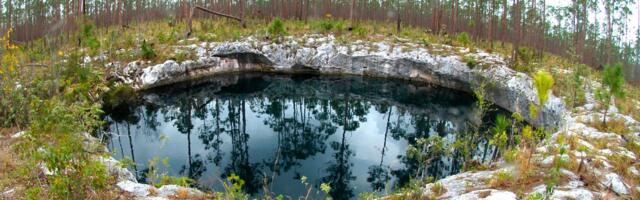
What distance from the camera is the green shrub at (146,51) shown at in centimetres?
1891

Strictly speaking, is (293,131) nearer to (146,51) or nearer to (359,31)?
(146,51)

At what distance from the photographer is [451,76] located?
779 inches

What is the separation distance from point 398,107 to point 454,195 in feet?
34.6

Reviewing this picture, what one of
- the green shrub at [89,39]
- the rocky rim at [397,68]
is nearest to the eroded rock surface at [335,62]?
the rocky rim at [397,68]

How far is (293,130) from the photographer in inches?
536

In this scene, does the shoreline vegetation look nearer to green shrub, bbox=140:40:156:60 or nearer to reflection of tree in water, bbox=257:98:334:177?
green shrub, bbox=140:40:156:60

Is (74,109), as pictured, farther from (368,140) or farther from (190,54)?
(190,54)

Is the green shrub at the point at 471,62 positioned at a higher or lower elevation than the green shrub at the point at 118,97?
higher

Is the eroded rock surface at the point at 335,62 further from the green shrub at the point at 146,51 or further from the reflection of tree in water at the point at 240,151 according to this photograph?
the reflection of tree in water at the point at 240,151

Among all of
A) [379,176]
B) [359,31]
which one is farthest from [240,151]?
[359,31]

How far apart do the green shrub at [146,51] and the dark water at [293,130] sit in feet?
6.24

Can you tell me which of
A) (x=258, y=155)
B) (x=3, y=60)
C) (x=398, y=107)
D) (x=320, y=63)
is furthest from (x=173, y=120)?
(x=320, y=63)

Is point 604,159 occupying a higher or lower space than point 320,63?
lower

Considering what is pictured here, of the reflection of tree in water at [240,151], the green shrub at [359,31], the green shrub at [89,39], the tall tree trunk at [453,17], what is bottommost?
the reflection of tree in water at [240,151]
